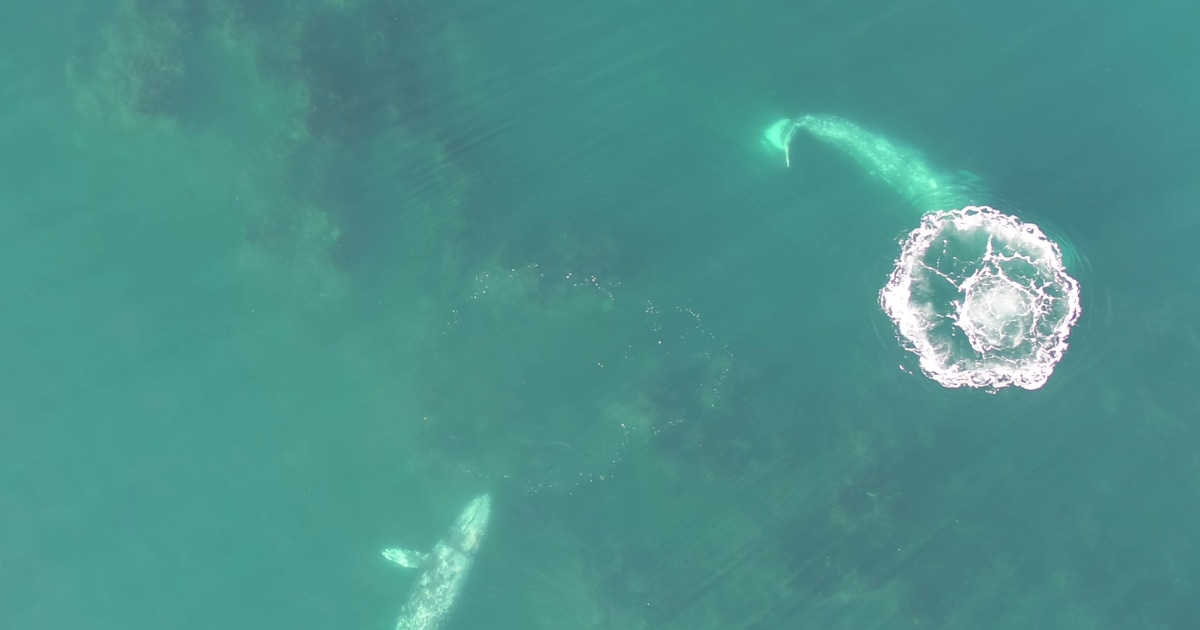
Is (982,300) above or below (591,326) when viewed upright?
below

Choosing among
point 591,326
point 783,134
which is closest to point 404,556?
point 591,326

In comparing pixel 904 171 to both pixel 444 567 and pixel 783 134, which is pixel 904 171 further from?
pixel 444 567

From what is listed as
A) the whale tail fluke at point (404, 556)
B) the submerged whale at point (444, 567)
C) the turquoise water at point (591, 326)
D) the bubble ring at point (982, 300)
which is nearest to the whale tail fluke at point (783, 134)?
the turquoise water at point (591, 326)

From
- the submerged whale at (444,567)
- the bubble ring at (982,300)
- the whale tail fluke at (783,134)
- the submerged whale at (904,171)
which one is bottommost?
the submerged whale at (444,567)

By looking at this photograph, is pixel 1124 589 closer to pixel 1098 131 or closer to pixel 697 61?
pixel 1098 131

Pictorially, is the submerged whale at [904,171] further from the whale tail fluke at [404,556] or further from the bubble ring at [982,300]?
the whale tail fluke at [404,556]

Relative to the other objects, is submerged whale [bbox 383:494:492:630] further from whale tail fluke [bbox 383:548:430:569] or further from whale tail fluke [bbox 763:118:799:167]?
whale tail fluke [bbox 763:118:799:167]

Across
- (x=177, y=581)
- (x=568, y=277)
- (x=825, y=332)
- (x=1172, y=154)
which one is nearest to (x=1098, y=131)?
(x=1172, y=154)
